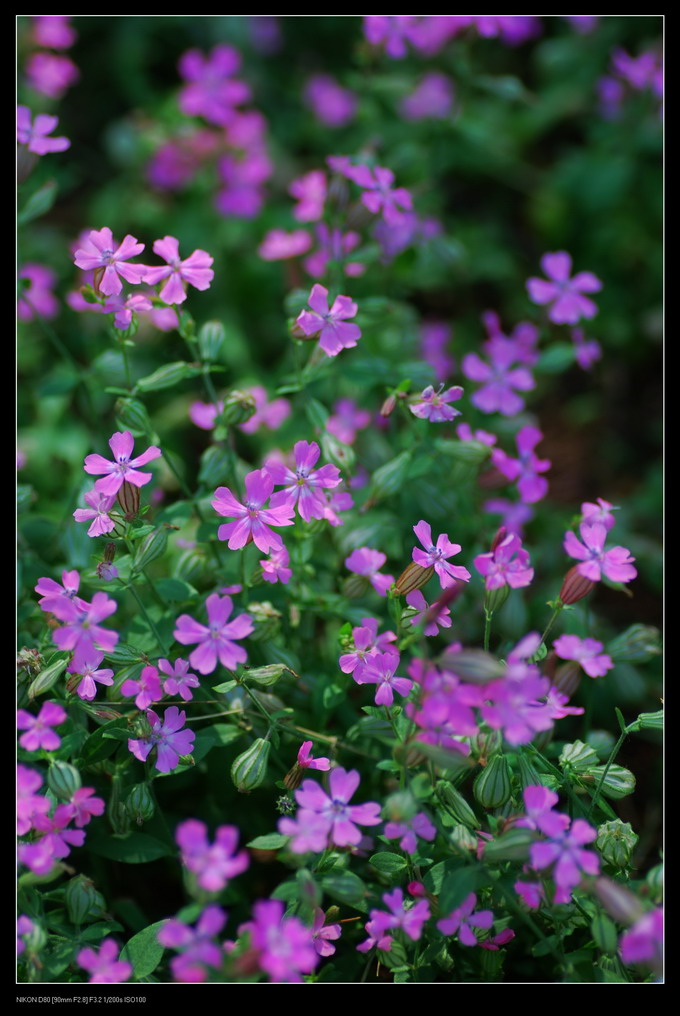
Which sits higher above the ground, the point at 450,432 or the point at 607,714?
the point at 450,432

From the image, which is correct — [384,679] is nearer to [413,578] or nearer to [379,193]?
[413,578]

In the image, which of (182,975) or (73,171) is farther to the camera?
(73,171)

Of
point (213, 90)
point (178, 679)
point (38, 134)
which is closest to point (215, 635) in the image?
point (178, 679)

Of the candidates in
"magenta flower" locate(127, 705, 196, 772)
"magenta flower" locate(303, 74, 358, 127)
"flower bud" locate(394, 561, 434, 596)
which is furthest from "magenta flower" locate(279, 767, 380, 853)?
"magenta flower" locate(303, 74, 358, 127)

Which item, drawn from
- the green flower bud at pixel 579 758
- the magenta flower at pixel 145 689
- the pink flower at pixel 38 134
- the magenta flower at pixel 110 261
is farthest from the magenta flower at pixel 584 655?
the pink flower at pixel 38 134
